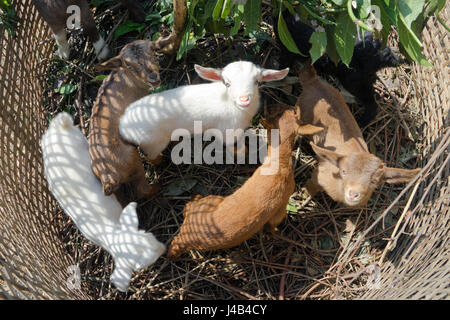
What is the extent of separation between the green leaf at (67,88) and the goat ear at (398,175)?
10.3 feet

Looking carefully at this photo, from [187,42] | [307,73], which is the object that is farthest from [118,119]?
[307,73]

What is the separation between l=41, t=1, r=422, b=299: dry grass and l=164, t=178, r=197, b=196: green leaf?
31 millimetres

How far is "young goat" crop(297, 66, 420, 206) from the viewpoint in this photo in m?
3.12

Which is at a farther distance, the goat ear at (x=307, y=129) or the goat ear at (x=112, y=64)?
the goat ear at (x=112, y=64)

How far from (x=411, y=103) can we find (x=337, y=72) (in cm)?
91

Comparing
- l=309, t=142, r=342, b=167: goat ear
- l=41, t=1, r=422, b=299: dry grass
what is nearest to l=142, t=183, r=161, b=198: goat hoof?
l=41, t=1, r=422, b=299: dry grass

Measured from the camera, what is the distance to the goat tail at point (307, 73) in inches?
139

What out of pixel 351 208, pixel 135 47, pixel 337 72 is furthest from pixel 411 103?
pixel 135 47

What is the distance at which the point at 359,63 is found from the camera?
348 cm

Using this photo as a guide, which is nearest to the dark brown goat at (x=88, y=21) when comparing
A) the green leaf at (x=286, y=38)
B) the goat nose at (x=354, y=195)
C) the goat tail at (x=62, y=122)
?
the green leaf at (x=286, y=38)

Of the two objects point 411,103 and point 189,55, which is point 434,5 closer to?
point 411,103

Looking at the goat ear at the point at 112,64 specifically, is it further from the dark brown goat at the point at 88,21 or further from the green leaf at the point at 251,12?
the green leaf at the point at 251,12

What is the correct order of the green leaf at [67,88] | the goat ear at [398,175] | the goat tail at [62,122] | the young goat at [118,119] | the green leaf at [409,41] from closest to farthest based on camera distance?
the green leaf at [409,41]
the goat ear at [398,175]
the young goat at [118,119]
the goat tail at [62,122]
the green leaf at [67,88]

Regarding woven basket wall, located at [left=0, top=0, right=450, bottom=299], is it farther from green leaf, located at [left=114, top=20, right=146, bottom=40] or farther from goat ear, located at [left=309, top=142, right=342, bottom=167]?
green leaf, located at [left=114, top=20, right=146, bottom=40]
